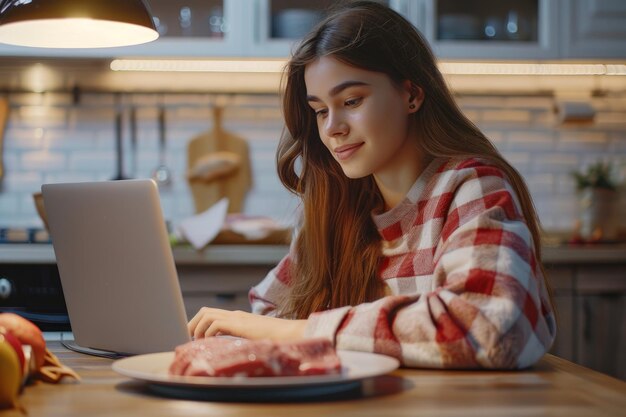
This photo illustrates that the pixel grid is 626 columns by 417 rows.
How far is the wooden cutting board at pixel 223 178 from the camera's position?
142 inches

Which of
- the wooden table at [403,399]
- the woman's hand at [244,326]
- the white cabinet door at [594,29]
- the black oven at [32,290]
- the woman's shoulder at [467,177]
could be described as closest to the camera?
the wooden table at [403,399]

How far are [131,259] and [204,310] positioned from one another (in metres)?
0.24

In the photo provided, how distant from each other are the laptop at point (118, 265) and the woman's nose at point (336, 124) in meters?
0.53

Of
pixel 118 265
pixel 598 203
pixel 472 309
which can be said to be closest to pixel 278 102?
pixel 598 203

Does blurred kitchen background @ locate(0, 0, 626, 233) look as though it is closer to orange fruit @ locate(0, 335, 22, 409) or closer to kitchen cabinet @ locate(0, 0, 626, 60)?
kitchen cabinet @ locate(0, 0, 626, 60)

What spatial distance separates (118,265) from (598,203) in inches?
107

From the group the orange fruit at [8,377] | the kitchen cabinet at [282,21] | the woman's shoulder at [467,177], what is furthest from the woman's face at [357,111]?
the kitchen cabinet at [282,21]

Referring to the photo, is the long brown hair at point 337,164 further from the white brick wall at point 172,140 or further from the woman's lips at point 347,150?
the white brick wall at point 172,140

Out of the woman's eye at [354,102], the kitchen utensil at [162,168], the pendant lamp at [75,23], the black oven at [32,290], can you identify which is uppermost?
the pendant lamp at [75,23]

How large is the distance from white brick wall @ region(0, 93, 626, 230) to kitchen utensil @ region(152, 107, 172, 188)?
0.02 m

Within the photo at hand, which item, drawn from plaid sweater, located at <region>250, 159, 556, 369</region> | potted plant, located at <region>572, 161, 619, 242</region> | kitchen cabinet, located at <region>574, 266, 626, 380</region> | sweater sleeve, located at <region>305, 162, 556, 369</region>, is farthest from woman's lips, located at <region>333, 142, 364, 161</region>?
potted plant, located at <region>572, 161, 619, 242</region>

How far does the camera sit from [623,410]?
93 centimetres

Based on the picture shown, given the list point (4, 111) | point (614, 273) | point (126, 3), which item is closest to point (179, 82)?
point (4, 111)

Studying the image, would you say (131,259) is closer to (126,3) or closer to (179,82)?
(126,3)
